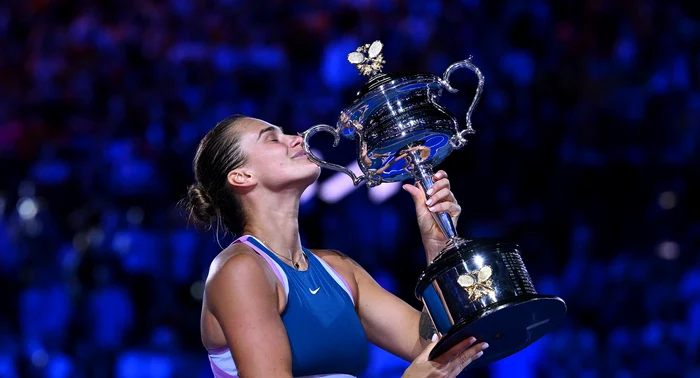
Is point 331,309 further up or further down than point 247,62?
further down

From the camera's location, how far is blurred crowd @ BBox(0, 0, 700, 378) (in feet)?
12.7

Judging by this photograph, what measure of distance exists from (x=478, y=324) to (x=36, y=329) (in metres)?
3.00

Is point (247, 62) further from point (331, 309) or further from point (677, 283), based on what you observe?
point (331, 309)

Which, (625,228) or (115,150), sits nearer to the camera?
(115,150)

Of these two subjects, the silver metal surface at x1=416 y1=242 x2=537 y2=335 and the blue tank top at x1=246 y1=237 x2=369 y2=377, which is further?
the blue tank top at x1=246 y1=237 x2=369 y2=377

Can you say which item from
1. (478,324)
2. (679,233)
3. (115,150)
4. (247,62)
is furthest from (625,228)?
(478,324)

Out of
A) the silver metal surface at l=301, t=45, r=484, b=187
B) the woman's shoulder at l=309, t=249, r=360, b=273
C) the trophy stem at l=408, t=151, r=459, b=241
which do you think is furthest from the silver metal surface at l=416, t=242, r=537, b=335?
the woman's shoulder at l=309, t=249, r=360, b=273

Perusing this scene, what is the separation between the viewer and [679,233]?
4.38m

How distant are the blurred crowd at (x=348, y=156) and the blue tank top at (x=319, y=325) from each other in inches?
85.9

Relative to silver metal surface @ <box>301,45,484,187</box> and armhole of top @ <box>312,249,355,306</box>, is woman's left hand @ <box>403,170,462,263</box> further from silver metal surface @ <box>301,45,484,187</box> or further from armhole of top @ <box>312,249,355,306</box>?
armhole of top @ <box>312,249,355,306</box>

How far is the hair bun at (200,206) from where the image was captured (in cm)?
176

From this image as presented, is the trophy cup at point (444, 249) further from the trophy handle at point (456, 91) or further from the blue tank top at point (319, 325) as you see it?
the blue tank top at point (319, 325)

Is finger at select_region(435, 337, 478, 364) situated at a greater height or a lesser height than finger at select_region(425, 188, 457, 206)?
lesser

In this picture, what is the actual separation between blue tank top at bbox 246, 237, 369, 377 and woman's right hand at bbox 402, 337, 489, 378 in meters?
0.19
